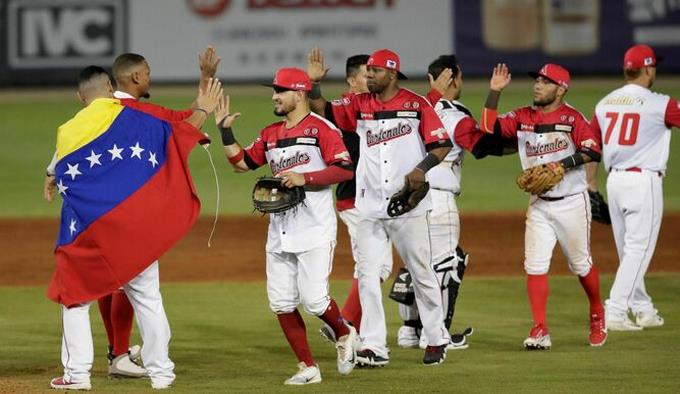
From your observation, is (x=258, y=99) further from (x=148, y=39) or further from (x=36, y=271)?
(x=36, y=271)

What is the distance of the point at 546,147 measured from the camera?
9.94 m

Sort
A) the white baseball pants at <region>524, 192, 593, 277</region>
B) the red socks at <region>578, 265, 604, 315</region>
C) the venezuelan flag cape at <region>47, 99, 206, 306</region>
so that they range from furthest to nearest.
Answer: the red socks at <region>578, 265, 604, 315</region> → the white baseball pants at <region>524, 192, 593, 277</region> → the venezuelan flag cape at <region>47, 99, 206, 306</region>

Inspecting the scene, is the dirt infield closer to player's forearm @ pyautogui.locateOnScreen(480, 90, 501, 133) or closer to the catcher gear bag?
the catcher gear bag

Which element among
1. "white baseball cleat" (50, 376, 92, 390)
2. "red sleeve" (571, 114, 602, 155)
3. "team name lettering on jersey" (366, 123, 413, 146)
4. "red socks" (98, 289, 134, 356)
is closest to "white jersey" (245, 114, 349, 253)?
"team name lettering on jersey" (366, 123, 413, 146)

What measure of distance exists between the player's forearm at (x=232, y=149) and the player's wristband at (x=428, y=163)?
118cm

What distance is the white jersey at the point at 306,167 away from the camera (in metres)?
8.80

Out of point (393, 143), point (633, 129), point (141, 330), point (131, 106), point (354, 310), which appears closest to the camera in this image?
point (141, 330)

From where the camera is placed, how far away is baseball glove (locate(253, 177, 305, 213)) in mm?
8695

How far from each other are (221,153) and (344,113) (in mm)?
14010

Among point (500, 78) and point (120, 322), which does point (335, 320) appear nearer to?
point (120, 322)

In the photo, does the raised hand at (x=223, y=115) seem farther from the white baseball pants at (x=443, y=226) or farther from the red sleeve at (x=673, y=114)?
the red sleeve at (x=673, y=114)

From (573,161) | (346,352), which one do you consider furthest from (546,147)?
(346,352)

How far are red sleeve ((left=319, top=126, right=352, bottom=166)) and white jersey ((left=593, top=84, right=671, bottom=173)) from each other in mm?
2937

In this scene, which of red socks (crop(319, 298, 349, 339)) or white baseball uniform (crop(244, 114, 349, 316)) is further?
red socks (crop(319, 298, 349, 339))
